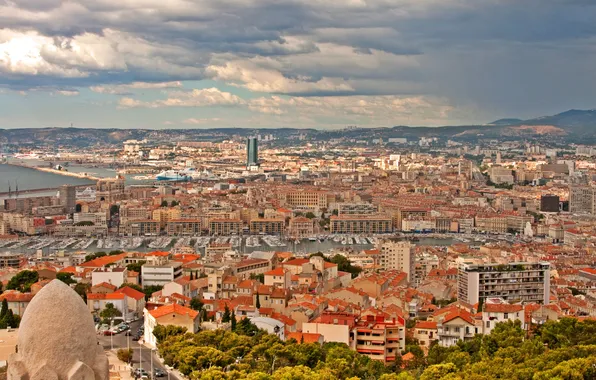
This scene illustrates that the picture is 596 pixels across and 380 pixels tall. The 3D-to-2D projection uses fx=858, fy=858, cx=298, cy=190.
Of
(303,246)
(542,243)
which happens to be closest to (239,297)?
(303,246)

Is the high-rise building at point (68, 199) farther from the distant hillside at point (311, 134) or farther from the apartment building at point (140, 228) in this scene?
the distant hillside at point (311, 134)

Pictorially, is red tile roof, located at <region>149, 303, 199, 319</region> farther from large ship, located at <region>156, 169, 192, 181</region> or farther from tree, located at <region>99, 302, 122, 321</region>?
large ship, located at <region>156, 169, 192, 181</region>

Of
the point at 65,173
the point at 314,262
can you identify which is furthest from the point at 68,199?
the point at 65,173

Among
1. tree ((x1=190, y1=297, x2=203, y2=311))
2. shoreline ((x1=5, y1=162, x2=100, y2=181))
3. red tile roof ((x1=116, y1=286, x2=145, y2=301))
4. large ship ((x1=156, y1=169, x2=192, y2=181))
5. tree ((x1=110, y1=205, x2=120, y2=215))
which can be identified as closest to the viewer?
tree ((x1=190, y1=297, x2=203, y2=311))

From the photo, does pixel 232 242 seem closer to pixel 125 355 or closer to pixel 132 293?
pixel 132 293

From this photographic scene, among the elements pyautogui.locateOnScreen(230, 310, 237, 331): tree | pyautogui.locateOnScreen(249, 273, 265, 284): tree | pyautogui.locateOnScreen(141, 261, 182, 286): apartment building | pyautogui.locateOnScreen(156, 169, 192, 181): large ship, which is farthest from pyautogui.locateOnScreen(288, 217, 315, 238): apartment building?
pyautogui.locateOnScreen(156, 169, 192, 181): large ship

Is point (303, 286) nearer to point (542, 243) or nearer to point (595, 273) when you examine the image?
point (595, 273)

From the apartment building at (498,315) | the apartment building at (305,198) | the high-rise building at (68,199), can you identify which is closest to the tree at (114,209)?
the high-rise building at (68,199)
